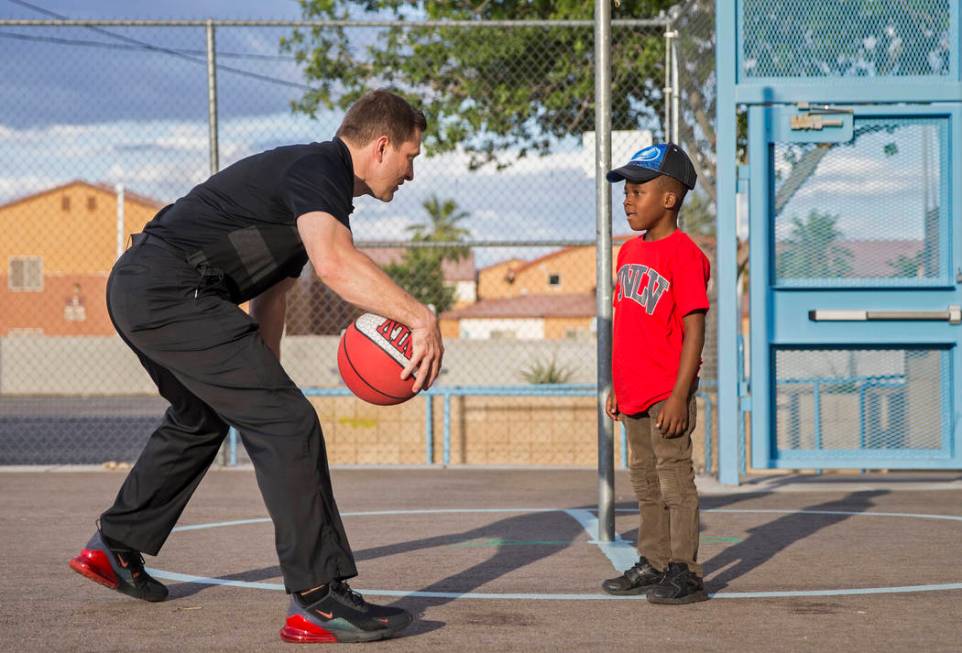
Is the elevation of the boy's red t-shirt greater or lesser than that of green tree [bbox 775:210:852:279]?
lesser

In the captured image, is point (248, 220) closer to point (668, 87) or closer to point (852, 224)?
point (852, 224)

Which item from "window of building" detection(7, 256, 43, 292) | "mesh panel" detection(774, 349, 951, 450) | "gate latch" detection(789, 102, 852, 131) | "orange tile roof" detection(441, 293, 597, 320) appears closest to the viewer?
"gate latch" detection(789, 102, 852, 131)

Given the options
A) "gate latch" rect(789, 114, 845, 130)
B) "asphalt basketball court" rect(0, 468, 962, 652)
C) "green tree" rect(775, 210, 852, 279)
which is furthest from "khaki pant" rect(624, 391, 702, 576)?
"gate latch" rect(789, 114, 845, 130)

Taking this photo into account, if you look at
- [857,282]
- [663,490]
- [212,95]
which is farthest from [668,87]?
[663,490]

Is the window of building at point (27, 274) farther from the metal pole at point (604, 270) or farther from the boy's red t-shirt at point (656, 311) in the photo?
the boy's red t-shirt at point (656, 311)

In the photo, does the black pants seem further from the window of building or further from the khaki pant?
the window of building

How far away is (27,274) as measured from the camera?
42.2m

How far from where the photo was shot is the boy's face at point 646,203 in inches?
202

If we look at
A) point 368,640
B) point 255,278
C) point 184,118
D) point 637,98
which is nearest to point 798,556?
point 368,640

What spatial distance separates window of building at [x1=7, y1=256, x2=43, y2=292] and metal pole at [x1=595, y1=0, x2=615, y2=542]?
3836 cm

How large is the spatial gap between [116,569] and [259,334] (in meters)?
1.11

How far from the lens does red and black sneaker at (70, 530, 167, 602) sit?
472cm

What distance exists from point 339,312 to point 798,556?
111 feet

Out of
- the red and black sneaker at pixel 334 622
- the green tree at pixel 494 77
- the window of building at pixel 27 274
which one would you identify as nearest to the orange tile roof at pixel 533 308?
the window of building at pixel 27 274
